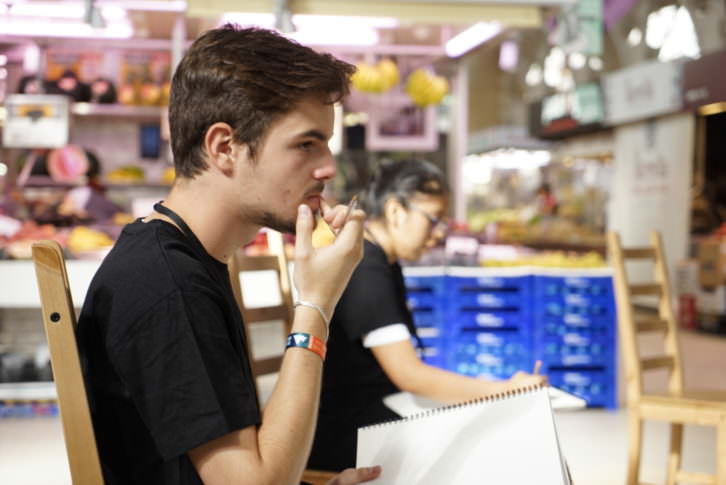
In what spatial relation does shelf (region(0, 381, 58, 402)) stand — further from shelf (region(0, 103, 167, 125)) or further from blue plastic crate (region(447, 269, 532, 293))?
shelf (region(0, 103, 167, 125))

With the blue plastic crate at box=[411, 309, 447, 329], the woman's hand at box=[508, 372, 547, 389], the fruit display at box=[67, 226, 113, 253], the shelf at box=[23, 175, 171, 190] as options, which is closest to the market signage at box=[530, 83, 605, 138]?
the shelf at box=[23, 175, 171, 190]

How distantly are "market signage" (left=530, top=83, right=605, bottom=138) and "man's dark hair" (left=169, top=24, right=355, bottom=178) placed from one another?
12.5m

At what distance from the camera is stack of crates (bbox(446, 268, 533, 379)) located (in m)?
5.36

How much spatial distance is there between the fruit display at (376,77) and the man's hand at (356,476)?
20.0 feet

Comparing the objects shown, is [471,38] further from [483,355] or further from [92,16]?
[92,16]

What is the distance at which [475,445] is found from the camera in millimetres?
1288

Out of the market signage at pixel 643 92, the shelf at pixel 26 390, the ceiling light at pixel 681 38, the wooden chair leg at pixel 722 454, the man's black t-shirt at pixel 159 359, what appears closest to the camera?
the man's black t-shirt at pixel 159 359

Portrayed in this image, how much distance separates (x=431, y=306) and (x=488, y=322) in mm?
397

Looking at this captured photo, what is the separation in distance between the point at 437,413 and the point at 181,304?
50 centimetres

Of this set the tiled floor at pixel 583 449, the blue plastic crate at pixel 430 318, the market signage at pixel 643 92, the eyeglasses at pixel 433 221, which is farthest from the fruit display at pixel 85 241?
the market signage at pixel 643 92

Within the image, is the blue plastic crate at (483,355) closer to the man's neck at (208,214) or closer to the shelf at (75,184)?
the shelf at (75,184)

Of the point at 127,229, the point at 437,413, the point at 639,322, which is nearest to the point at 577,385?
the point at 639,322

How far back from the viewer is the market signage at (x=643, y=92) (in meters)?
10.8

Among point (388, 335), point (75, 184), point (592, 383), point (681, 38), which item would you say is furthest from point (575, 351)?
point (681, 38)
